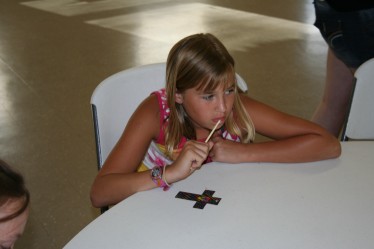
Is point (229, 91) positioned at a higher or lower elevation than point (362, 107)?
higher

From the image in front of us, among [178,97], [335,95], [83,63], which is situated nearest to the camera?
[178,97]

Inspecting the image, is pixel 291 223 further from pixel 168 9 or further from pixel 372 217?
pixel 168 9

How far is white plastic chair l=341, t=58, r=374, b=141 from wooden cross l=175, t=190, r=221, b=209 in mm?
710

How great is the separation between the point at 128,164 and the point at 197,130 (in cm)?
30

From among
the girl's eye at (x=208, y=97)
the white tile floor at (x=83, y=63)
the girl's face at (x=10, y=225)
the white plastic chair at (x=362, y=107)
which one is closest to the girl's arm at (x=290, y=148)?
the girl's eye at (x=208, y=97)

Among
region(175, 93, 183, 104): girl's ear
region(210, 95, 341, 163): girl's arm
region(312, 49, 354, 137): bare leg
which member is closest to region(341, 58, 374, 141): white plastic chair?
region(210, 95, 341, 163): girl's arm

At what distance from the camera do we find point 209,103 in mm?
1387

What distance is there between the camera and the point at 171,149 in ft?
4.91

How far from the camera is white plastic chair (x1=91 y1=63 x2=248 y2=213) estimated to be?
1.49 m

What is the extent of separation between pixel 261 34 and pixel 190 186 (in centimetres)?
352

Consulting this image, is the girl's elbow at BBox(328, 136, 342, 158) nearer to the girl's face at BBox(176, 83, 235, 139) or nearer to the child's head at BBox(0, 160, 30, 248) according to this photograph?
the girl's face at BBox(176, 83, 235, 139)

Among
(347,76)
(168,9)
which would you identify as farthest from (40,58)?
(347,76)

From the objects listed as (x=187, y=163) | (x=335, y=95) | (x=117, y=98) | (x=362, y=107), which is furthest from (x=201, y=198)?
(x=335, y=95)

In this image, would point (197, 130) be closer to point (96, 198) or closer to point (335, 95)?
point (96, 198)
